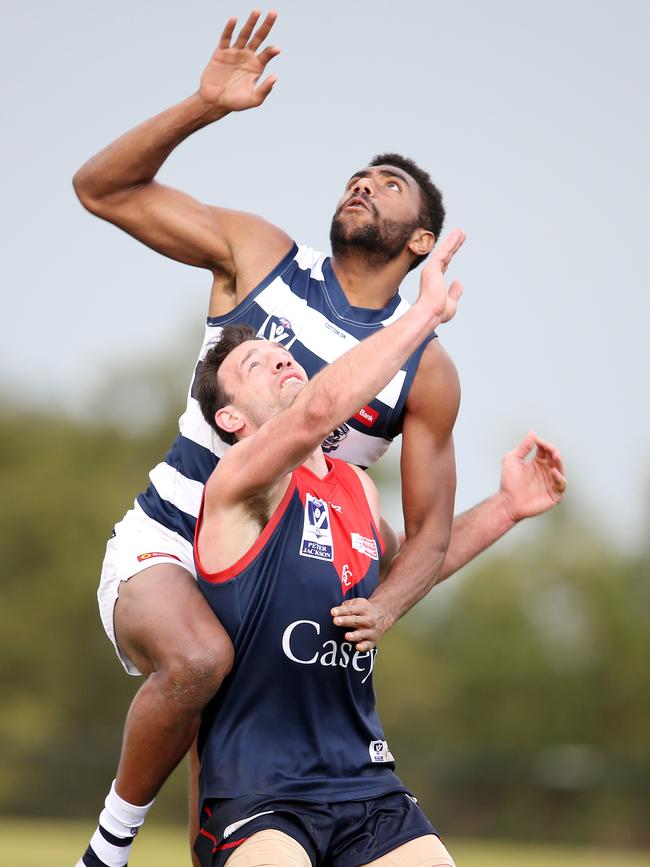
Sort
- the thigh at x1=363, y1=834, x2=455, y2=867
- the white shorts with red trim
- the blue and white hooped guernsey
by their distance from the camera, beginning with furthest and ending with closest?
1. the blue and white hooped guernsey
2. the white shorts with red trim
3. the thigh at x1=363, y1=834, x2=455, y2=867

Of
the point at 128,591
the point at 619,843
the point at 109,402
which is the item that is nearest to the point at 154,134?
the point at 128,591

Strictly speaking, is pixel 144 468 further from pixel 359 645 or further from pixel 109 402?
pixel 359 645

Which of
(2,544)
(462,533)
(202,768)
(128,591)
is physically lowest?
(202,768)

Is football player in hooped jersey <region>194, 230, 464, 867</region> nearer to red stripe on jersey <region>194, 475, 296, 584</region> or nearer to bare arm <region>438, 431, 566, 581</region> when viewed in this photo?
red stripe on jersey <region>194, 475, 296, 584</region>

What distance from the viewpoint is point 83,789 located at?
→ 23312mm

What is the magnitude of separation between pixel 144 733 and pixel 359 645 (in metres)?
0.95

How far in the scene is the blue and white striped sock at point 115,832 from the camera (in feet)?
17.3

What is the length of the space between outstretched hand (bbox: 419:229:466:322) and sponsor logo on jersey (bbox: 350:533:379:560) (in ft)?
3.27

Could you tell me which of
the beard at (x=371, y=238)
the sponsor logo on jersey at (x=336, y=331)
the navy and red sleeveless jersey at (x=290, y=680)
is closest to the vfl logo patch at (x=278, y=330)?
the sponsor logo on jersey at (x=336, y=331)

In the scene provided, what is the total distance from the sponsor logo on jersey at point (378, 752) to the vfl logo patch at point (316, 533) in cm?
78

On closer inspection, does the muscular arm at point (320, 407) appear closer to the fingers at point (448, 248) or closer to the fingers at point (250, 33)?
the fingers at point (448, 248)

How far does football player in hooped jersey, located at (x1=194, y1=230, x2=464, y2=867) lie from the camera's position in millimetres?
4652

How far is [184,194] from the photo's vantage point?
5941 millimetres

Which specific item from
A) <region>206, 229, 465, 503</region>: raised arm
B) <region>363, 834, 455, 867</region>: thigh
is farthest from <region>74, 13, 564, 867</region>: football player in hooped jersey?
<region>363, 834, 455, 867</region>: thigh
